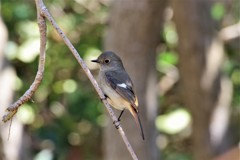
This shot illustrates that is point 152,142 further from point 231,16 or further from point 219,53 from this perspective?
point 231,16

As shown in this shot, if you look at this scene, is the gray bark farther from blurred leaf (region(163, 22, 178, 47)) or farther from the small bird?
the small bird

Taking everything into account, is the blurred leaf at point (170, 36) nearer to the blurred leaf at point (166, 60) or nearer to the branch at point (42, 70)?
the blurred leaf at point (166, 60)

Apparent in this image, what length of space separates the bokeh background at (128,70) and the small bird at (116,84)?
2.04 metres

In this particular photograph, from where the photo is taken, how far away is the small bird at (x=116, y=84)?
328cm

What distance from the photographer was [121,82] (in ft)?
11.1

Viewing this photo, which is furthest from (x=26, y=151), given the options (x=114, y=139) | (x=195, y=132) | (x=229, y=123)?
(x=229, y=123)

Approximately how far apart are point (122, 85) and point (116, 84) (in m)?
0.06

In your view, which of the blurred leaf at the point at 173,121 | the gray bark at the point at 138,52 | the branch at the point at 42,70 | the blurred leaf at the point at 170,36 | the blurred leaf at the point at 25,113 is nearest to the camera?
the branch at the point at 42,70

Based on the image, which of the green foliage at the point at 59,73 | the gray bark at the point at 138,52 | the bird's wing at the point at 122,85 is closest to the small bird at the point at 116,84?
the bird's wing at the point at 122,85

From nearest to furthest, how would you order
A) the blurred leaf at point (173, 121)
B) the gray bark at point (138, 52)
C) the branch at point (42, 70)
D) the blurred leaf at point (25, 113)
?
the branch at point (42, 70) < the gray bark at point (138, 52) < the blurred leaf at point (25, 113) < the blurred leaf at point (173, 121)

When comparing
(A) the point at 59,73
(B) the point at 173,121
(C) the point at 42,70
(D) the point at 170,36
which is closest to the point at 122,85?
(C) the point at 42,70

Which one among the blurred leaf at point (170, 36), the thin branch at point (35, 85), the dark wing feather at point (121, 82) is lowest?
the blurred leaf at point (170, 36)

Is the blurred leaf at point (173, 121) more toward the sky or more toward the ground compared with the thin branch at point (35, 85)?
more toward the ground

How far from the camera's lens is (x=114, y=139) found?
565 centimetres
